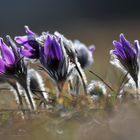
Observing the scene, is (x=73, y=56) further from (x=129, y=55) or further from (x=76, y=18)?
(x=76, y=18)

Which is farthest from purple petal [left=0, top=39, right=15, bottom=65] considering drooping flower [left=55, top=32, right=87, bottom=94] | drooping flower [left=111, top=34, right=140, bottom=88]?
drooping flower [left=111, top=34, right=140, bottom=88]

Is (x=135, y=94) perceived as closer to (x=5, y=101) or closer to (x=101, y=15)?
(x=5, y=101)

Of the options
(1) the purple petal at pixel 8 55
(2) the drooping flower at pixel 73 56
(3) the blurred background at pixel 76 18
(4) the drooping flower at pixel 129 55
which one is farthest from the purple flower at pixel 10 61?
(3) the blurred background at pixel 76 18

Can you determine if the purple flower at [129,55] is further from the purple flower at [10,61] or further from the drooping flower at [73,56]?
the purple flower at [10,61]

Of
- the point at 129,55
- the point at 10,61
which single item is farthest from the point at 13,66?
the point at 129,55

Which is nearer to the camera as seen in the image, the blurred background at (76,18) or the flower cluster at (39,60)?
the flower cluster at (39,60)

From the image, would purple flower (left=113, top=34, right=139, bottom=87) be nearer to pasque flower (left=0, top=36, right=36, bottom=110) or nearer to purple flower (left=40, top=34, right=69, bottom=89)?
purple flower (left=40, top=34, right=69, bottom=89)
